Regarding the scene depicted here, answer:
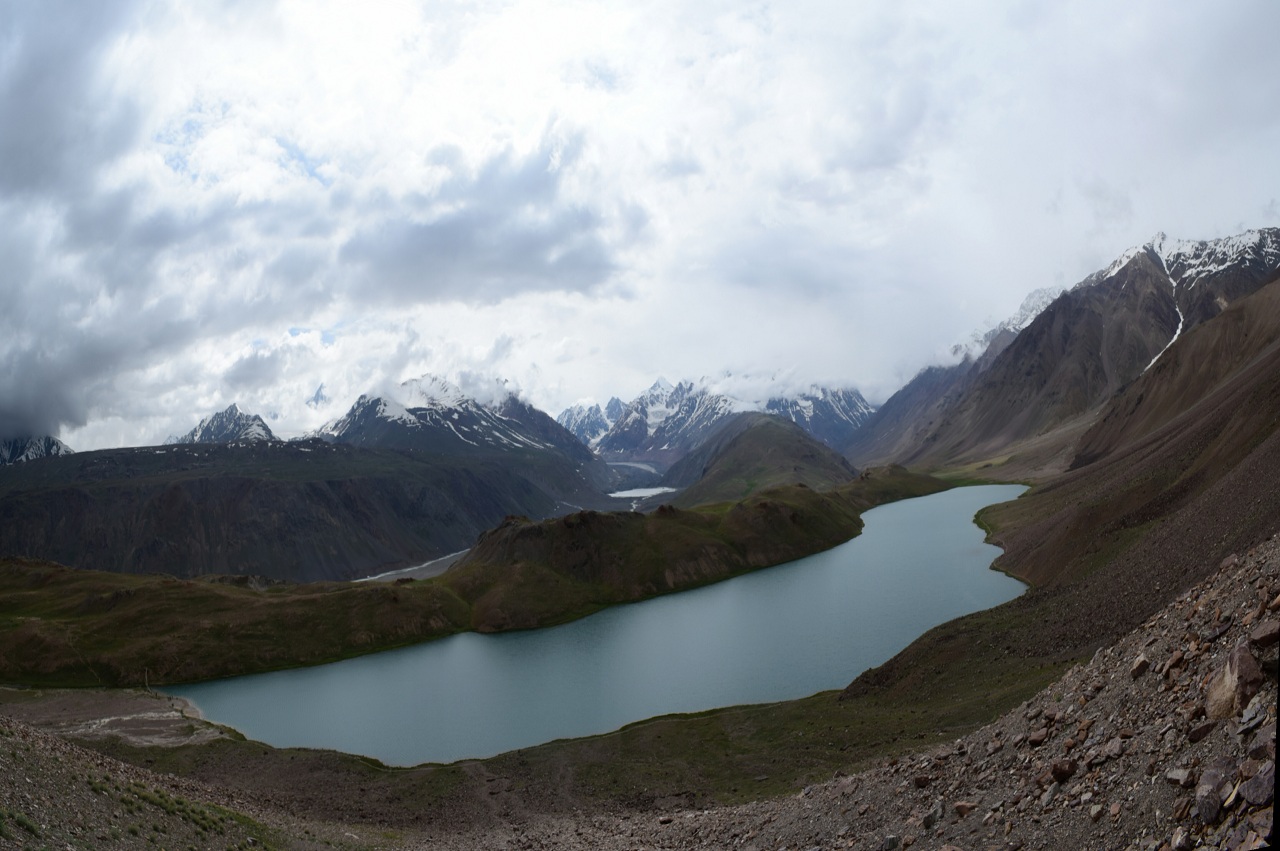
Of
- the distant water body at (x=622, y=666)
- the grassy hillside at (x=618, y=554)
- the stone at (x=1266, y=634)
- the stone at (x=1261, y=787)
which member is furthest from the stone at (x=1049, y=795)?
the grassy hillside at (x=618, y=554)

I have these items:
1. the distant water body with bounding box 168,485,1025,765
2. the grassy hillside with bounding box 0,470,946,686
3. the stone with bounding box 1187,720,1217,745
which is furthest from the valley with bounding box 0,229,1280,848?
the distant water body with bounding box 168,485,1025,765

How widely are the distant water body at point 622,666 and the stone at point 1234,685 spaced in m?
53.1

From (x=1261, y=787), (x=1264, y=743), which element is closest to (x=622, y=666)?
(x=1264, y=743)

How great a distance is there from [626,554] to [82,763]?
11626cm

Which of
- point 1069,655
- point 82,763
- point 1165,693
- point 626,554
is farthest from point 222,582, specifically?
point 1165,693

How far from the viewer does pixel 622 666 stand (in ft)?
284

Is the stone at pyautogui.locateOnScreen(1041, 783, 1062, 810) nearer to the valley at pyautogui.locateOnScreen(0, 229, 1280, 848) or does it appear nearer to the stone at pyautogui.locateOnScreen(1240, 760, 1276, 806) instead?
the valley at pyautogui.locateOnScreen(0, 229, 1280, 848)

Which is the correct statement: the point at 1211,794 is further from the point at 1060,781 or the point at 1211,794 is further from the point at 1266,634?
the point at 1060,781

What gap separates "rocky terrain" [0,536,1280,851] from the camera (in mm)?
13281

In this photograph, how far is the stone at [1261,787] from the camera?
10805 millimetres

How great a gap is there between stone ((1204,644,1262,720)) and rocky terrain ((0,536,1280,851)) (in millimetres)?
36

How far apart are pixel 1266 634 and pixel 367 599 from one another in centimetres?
13095

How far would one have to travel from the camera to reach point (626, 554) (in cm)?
14662

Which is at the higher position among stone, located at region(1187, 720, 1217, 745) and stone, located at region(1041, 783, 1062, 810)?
stone, located at region(1187, 720, 1217, 745)
